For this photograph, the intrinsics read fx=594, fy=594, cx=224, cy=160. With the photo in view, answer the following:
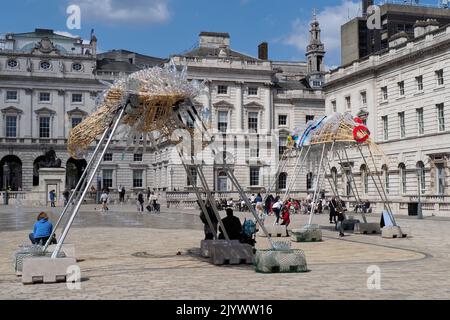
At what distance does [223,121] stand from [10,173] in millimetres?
36578

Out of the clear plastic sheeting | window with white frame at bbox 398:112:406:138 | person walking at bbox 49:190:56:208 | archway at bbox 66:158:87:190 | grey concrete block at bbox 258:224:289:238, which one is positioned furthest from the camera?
archway at bbox 66:158:87:190

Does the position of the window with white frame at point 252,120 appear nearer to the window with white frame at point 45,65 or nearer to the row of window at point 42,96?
the row of window at point 42,96

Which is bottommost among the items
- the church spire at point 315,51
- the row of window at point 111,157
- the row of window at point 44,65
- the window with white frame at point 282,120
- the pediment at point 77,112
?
the row of window at point 111,157

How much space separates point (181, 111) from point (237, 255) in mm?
3848

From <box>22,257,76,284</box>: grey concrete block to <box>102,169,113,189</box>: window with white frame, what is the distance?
72882 millimetres

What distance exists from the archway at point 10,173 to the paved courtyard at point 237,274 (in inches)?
2600

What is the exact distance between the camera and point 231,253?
48.4 ft

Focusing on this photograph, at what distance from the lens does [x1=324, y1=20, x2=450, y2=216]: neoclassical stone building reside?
44.6 meters

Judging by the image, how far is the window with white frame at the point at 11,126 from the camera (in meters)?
81.5

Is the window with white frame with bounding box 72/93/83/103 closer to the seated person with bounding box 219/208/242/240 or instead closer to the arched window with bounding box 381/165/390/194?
the arched window with bounding box 381/165/390/194

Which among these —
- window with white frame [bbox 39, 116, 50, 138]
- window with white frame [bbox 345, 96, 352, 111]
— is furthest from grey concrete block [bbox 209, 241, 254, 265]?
window with white frame [bbox 39, 116, 50, 138]

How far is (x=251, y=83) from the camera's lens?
3179 inches

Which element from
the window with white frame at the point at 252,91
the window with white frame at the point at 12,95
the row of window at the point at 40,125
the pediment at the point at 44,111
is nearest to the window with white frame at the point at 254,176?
the window with white frame at the point at 252,91

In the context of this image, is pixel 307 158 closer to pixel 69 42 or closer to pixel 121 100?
pixel 121 100
